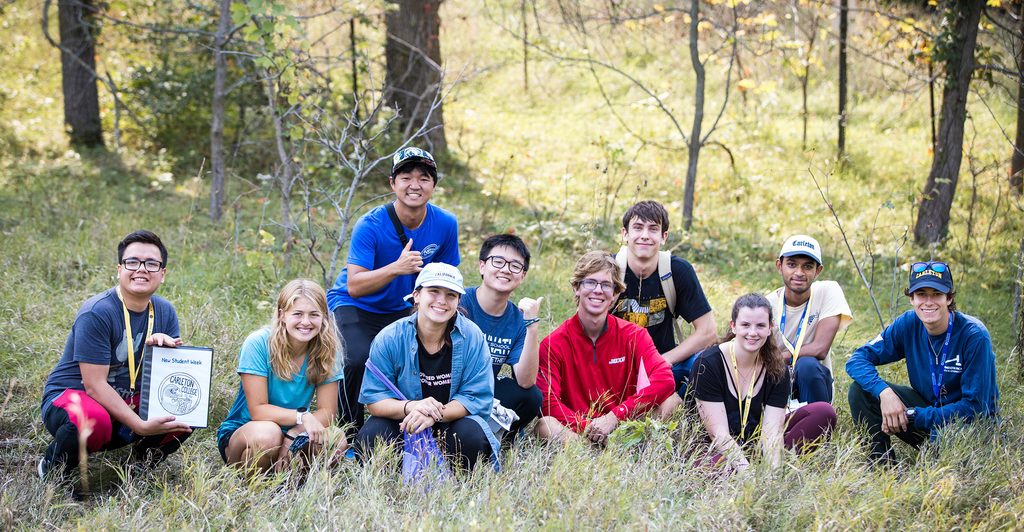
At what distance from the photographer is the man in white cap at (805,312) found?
489 centimetres

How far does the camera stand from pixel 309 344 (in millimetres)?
4301

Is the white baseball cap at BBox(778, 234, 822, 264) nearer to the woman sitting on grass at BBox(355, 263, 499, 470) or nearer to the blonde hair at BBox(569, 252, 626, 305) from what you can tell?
the blonde hair at BBox(569, 252, 626, 305)

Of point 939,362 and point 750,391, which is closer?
point 750,391

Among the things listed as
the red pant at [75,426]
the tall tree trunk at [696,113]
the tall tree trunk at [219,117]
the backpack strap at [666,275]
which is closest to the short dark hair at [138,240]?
the red pant at [75,426]

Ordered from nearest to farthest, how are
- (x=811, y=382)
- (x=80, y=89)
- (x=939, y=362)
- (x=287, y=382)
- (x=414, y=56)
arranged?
(x=287, y=382)
(x=939, y=362)
(x=811, y=382)
(x=414, y=56)
(x=80, y=89)

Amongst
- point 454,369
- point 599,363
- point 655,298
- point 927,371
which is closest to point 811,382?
point 927,371

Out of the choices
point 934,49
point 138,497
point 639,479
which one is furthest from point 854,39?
point 138,497

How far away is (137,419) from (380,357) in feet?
3.65

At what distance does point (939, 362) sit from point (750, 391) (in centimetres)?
103

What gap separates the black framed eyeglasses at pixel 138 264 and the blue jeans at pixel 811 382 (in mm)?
3319

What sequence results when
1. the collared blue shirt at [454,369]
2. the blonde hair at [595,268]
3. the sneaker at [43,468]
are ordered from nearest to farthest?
the sneaker at [43,468], the collared blue shirt at [454,369], the blonde hair at [595,268]

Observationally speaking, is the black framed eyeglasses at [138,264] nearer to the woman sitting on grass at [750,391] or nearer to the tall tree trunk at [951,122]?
the woman sitting on grass at [750,391]

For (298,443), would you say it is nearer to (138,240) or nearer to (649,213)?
(138,240)

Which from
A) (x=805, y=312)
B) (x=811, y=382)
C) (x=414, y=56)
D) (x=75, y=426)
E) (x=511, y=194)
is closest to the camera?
(x=75, y=426)
